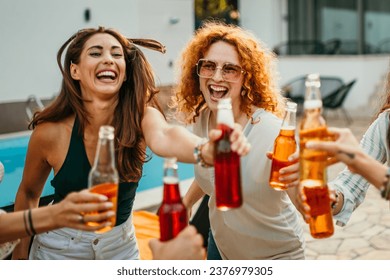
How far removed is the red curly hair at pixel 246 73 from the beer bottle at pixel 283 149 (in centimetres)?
28

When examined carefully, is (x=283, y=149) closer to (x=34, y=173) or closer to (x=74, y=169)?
(x=74, y=169)

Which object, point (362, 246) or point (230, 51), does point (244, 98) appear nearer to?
point (230, 51)

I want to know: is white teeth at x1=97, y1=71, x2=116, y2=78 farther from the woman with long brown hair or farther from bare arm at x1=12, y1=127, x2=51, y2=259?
bare arm at x1=12, y1=127, x2=51, y2=259

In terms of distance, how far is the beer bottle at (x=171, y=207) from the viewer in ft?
4.31

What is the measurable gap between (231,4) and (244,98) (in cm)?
1112

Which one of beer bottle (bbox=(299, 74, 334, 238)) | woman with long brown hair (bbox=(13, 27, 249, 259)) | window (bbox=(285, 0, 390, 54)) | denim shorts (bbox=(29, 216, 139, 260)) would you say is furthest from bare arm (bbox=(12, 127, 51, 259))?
window (bbox=(285, 0, 390, 54))

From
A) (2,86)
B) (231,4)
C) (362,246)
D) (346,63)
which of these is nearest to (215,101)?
(2,86)

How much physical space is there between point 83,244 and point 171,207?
58 centimetres

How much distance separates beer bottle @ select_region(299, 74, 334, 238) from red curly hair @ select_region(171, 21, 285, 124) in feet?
1.71

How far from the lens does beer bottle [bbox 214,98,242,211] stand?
132 centimetres

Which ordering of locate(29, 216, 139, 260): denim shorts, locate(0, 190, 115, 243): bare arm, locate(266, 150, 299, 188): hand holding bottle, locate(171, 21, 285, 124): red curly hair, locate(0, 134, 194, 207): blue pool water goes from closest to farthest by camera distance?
locate(0, 190, 115, 243): bare arm, locate(266, 150, 299, 188): hand holding bottle, locate(29, 216, 139, 260): denim shorts, locate(171, 21, 285, 124): red curly hair, locate(0, 134, 194, 207): blue pool water

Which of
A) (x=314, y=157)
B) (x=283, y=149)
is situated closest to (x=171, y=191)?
(x=314, y=157)

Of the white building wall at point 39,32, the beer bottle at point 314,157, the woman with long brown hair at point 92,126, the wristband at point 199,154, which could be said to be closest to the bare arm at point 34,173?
the woman with long brown hair at point 92,126

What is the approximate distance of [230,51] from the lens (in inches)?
75.5
